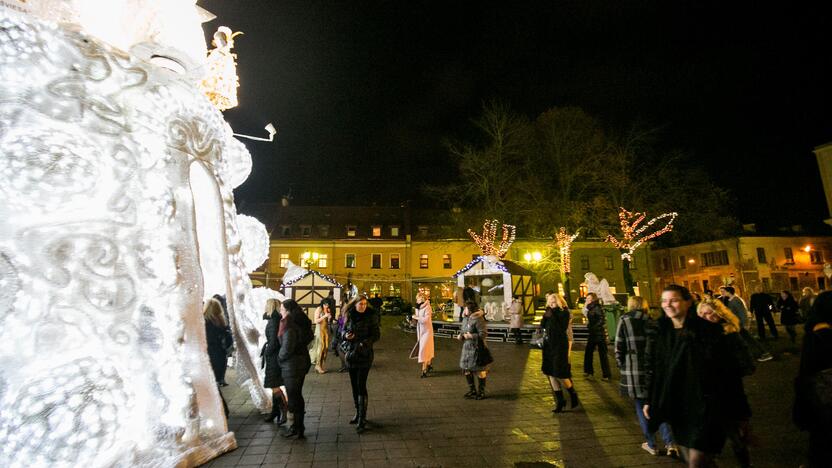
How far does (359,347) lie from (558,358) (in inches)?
116

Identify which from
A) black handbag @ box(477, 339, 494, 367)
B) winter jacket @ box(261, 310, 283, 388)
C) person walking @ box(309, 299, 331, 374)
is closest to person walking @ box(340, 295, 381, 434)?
winter jacket @ box(261, 310, 283, 388)

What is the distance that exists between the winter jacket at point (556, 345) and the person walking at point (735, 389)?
184 centimetres

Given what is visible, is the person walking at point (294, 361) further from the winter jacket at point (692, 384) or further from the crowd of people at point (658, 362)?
the winter jacket at point (692, 384)

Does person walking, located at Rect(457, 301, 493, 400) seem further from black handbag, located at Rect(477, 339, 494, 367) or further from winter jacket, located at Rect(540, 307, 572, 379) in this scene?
winter jacket, located at Rect(540, 307, 572, 379)

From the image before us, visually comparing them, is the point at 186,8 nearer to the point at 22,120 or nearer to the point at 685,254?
the point at 22,120

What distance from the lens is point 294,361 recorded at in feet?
17.5

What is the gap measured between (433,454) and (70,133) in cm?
466

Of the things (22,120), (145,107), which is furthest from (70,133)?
(145,107)

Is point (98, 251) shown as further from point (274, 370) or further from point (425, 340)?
point (425, 340)

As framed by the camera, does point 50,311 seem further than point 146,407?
No

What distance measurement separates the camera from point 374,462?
435 centimetres

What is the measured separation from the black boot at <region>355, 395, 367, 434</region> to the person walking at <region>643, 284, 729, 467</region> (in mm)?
3360

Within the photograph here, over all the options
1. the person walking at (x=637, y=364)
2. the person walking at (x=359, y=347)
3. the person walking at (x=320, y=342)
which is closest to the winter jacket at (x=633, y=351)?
the person walking at (x=637, y=364)

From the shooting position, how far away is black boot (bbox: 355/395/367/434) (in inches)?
211
